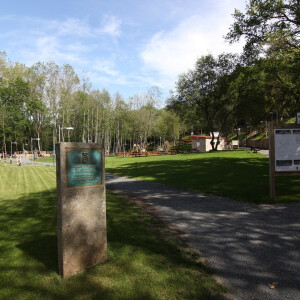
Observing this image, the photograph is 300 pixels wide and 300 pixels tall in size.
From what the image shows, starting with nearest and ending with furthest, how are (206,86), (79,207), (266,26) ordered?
(79,207)
(266,26)
(206,86)

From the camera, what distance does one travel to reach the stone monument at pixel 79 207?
3355 mm

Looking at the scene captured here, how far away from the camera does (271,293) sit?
293cm

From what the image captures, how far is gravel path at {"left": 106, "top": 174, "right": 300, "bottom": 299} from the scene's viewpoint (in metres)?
3.14

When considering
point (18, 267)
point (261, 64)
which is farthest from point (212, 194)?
point (261, 64)

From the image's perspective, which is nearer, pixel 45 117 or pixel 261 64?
pixel 261 64

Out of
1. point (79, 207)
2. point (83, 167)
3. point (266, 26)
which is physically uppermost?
point (266, 26)

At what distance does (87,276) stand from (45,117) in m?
63.5

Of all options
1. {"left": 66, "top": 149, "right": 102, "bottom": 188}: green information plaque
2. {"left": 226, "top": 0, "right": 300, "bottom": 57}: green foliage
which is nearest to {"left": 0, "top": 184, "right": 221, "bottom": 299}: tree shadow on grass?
{"left": 66, "top": 149, "right": 102, "bottom": 188}: green information plaque

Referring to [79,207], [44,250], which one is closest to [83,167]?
[79,207]

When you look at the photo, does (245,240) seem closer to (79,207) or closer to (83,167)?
(79,207)

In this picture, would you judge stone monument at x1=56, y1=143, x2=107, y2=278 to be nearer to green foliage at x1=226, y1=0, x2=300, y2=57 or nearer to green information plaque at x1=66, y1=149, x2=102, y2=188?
green information plaque at x1=66, y1=149, x2=102, y2=188

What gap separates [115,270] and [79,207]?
0.98 meters

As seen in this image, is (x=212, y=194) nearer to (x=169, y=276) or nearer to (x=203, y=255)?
(x=203, y=255)

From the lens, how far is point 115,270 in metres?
3.54
